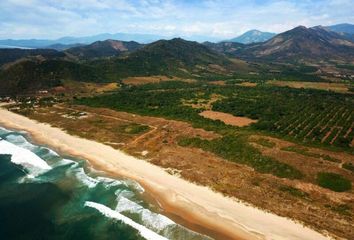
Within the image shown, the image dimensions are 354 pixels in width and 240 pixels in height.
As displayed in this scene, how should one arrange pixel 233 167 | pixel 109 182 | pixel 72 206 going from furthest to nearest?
pixel 233 167, pixel 109 182, pixel 72 206

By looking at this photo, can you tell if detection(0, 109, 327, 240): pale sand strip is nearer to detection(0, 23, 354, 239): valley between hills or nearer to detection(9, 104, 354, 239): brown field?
detection(0, 23, 354, 239): valley between hills

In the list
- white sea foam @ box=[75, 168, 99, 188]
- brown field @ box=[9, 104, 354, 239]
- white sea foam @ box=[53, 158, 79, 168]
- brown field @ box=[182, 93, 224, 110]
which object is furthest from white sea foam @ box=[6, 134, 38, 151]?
brown field @ box=[182, 93, 224, 110]

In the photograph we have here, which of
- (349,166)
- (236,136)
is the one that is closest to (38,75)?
(236,136)

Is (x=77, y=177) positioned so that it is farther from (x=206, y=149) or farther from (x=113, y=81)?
(x=113, y=81)

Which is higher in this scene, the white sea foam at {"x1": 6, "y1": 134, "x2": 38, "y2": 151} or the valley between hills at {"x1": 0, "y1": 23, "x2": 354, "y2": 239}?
the valley between hills at {"x1": 0, "y1": 23, "x2": 354, "y2": 239}

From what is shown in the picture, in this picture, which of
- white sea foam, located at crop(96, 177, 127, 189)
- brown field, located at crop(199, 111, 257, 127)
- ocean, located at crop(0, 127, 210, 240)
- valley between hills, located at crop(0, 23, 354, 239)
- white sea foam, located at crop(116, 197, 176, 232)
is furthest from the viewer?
brown field, located at crop(199, 111, 257, 127)

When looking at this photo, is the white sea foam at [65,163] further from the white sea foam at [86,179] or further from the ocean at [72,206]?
the white sea foam at [86,179]

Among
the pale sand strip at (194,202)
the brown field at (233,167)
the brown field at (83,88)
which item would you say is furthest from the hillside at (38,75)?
the pale sand strip at (194,202)

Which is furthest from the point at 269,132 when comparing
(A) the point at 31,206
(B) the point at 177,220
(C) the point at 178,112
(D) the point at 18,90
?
(D) the point at 18,90

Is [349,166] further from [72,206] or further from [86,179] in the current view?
[72,206]
